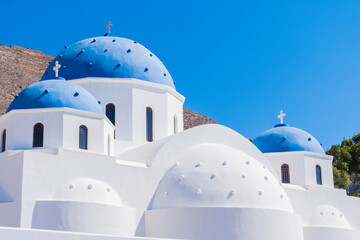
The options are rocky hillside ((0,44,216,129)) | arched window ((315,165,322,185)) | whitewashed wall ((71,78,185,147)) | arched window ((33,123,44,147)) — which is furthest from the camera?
rocky hillside ((0,44,216,129))

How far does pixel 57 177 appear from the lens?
51.5 feet

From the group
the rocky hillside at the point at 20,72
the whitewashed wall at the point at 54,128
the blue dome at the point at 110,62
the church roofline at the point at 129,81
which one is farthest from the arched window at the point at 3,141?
the rocky hillside at the point at 20,72

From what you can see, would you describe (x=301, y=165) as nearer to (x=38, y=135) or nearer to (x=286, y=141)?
(x=286, y=141)

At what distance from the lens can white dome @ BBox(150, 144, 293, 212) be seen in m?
16.8

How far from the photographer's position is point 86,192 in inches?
617

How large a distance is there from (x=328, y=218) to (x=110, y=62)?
10199 mm

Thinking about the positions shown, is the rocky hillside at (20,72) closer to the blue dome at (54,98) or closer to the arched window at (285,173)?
the arched window at (285,173)

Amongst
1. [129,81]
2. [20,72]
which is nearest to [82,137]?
[129,81]

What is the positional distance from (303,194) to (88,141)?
8858 millimetres

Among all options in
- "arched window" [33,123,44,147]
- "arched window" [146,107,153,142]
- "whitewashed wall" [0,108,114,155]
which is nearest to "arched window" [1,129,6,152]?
"whitewashed wall" [0,108,114,155]

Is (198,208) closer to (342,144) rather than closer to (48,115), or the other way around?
(48,115)

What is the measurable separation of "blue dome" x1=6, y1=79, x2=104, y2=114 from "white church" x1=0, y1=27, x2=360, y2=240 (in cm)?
4

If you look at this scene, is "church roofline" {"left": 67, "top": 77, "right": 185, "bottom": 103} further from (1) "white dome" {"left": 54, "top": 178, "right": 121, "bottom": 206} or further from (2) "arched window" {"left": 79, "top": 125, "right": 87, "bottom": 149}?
(1) "white dome" {"left": 54, "top": 178, "right": 121, "bottom": 206}

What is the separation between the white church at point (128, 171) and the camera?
15.3m
